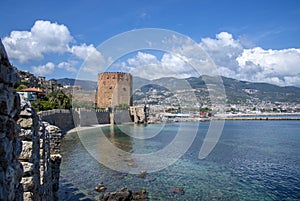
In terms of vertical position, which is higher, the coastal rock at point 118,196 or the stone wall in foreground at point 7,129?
the stone wall in foreground at point 7,129

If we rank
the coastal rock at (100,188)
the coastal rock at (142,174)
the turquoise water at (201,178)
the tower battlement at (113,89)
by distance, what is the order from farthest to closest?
1. the tower battlement at (113,89)
2. the coastal rock at (142,174)
3. the coastal rock at (100,188)
4. the turquoise water at (201,178)

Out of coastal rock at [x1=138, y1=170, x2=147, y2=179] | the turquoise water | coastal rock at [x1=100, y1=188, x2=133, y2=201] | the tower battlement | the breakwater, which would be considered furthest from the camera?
the tower battlement

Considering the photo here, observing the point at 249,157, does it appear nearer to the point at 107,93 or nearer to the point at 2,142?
the point at 2,142

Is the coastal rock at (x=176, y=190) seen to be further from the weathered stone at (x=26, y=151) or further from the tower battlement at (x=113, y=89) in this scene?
the tower battlement at (x=113, y=89)

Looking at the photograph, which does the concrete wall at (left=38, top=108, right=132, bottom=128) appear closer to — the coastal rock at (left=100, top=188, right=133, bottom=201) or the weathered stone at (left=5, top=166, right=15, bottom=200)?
the coastal rock at (left=100, top=188, right=133, bottom=201)

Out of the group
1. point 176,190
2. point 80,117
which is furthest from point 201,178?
point 80,117

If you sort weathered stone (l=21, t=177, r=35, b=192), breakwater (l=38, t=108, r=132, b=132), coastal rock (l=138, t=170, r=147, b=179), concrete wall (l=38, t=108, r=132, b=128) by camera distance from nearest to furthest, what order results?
weathered stone (l=21, t=177, r=35, b=192)
coastal rock (l=138, t=170, r=147, b=179)
concrete wall (l=38, t=108, r=132, b=128)
breakwater (l=38, t=108, r=132, b=132)

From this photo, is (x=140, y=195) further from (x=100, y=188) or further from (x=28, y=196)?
(x=28, y=196)

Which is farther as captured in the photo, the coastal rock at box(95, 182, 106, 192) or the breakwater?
the breakwater

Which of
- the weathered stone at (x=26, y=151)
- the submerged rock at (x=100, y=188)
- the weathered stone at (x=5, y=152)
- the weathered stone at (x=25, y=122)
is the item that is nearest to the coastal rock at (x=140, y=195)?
the submerged rock at (x=100, y=188)

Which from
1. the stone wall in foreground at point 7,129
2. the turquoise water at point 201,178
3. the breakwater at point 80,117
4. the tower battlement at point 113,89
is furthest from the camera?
the tower battlement at point 113,89

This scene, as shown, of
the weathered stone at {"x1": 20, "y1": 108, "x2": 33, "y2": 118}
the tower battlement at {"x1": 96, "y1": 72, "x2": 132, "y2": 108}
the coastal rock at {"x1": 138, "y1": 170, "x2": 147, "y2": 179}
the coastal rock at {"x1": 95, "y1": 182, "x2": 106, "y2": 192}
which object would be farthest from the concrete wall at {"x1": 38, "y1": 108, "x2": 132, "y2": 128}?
the weathered stone at {"x1": 20, "y1": 108, "x2": 33, "y2": 118}

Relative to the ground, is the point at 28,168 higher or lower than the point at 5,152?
lower

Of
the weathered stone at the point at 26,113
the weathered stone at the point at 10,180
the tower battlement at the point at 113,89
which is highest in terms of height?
the tower battlement at the point at 113,89
